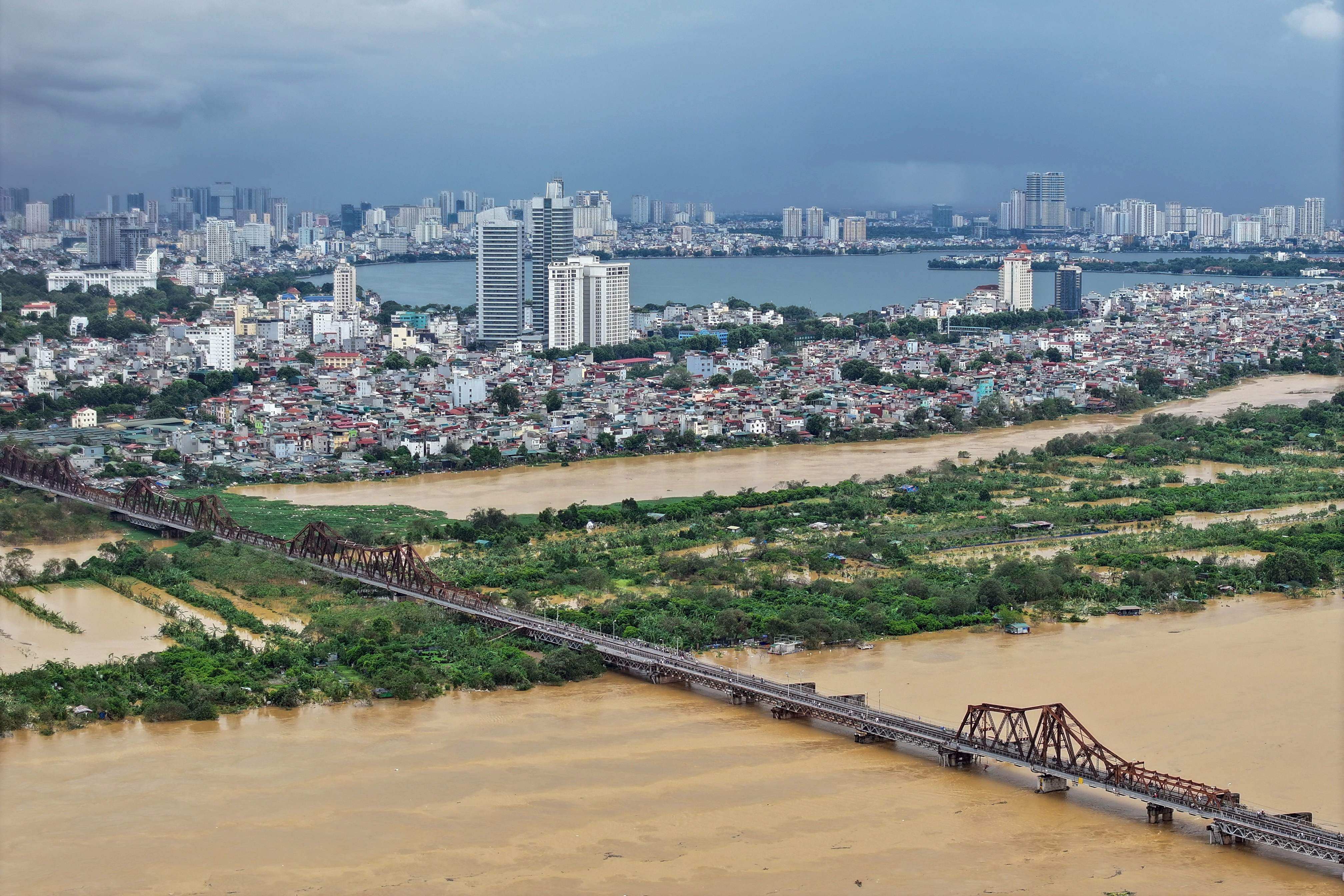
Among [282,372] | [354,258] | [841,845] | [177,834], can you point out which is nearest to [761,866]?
[841,845]

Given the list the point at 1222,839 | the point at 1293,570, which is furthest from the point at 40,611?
the point at 1293,570

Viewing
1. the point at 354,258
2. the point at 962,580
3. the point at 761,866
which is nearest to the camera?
the point at 761,866

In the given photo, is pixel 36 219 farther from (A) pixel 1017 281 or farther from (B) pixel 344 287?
(A) pixel 1017 281

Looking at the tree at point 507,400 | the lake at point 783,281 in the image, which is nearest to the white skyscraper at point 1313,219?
the lake at point 783,281

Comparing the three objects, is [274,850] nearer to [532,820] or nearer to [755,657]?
[532,820]

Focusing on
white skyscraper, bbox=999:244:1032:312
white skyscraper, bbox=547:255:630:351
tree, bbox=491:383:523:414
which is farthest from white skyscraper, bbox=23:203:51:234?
tree, bbox=491:383:523:414

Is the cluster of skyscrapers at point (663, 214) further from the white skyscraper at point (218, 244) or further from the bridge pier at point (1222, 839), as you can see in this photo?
the bridge pier at point (1222, 839)
